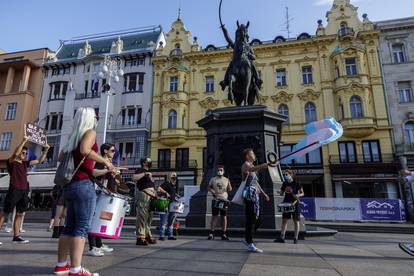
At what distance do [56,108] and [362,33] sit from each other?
1264 inches

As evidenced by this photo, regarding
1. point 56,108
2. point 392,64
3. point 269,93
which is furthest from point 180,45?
point 392,64

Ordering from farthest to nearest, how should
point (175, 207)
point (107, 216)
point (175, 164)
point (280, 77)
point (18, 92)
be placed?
point (18, 92), point (280, 77), point (175, 164), point (175, 207), point (107, 216)

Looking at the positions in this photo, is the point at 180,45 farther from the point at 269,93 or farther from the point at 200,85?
the point at 269,93

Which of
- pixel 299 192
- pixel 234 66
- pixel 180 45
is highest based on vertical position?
pixel 180 45

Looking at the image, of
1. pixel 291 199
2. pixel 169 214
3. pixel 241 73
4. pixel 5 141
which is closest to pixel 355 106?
pixel 241 73

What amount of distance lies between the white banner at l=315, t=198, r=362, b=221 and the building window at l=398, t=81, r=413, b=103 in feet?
45.3

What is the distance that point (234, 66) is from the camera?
9875 millimetres

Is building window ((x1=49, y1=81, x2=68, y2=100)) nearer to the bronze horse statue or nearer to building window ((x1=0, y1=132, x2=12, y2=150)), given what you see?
building window ((x1=0, y1=132, x2=12, y2=150))

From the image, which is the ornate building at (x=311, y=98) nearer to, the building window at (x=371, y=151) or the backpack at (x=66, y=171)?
the building window at (x=371, y=151)

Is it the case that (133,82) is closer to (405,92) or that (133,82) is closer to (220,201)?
(405,92)

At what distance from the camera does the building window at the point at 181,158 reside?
27506mm

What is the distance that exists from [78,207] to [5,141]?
3454 cm

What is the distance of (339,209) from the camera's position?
17.2 metres

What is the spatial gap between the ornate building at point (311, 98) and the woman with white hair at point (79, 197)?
21.9 m
